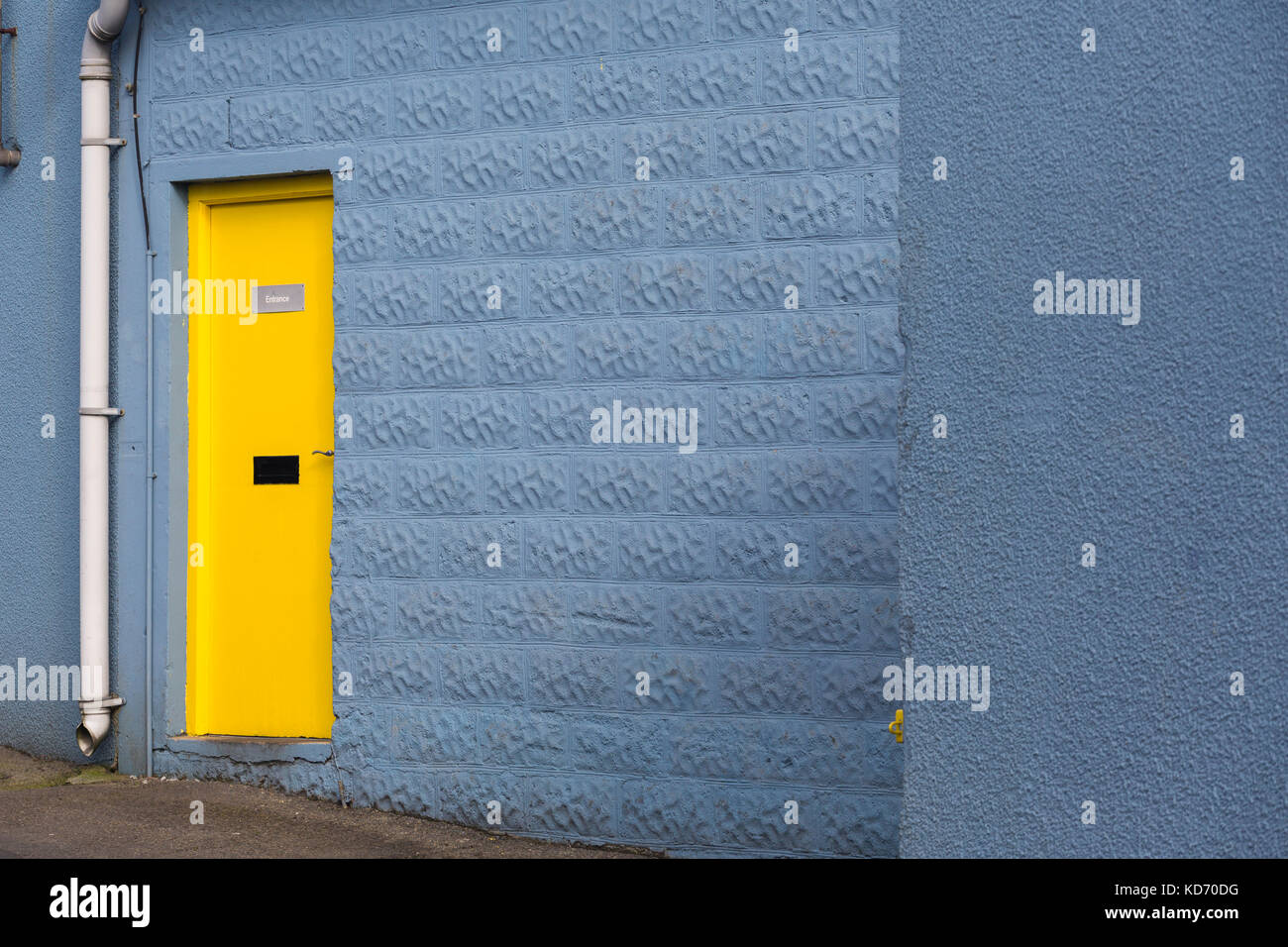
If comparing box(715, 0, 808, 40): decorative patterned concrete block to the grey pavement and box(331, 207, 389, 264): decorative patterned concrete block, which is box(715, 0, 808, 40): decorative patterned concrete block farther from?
the grey pavement

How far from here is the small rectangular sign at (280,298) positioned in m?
6.43

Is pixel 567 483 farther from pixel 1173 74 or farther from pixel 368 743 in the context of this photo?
pixel 1173 74

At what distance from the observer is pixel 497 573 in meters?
5.93

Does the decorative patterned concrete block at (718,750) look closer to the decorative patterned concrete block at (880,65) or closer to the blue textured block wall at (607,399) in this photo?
the blue textured block wall at (607,399)

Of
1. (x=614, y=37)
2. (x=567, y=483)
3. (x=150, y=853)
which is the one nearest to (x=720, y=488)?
(x=567, y=483)

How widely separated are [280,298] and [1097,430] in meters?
4.48

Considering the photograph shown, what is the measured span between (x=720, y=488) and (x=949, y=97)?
2.73m

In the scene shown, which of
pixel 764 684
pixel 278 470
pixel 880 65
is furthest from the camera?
pixel 278 470

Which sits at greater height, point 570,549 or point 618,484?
point 618,484

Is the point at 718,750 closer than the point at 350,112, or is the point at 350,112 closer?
the point at 718,750

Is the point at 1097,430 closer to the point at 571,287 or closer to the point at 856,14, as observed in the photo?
the point at 856,14

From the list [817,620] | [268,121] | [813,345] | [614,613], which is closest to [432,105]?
[268,121]

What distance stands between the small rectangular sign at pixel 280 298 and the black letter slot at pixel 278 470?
70cm

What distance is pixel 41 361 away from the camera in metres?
6.75
